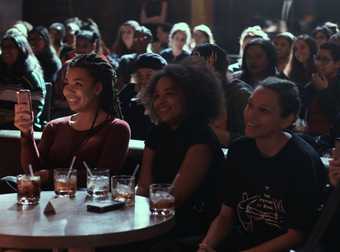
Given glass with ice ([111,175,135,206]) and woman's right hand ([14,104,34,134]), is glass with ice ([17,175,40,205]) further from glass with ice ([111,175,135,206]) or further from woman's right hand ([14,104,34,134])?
woman's right hand ([14,104,34,134])

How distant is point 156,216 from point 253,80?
2.42m

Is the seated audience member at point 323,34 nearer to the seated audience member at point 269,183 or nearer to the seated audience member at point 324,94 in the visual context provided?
the seated audience member at point 324,94

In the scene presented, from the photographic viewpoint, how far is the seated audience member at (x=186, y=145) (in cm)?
318

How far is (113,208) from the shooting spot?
113 inches

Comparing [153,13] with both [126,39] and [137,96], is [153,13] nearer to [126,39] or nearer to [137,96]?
[126,39]

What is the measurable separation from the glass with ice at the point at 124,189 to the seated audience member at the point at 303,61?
4.05 meters

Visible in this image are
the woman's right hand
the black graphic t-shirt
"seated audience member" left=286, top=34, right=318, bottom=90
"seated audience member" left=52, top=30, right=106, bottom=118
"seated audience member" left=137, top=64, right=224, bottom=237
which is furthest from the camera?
"seated audience member" left=286, top=34, right=318, bottom=90

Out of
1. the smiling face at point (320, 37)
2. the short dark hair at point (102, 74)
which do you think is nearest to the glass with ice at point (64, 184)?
the short dark hair at point (102, 74)

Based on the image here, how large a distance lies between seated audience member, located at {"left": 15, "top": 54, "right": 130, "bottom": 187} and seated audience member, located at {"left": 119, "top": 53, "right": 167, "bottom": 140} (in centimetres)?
54

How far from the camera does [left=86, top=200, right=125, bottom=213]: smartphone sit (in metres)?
2.83

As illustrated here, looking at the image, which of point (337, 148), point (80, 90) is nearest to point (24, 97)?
point (80, 90)

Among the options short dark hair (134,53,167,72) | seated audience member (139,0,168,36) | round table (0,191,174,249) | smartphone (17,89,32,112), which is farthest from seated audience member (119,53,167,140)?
seated audience member (139,0,168,36)

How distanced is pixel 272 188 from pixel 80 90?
1.18 m

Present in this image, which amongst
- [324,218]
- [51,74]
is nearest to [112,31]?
[51,74]
